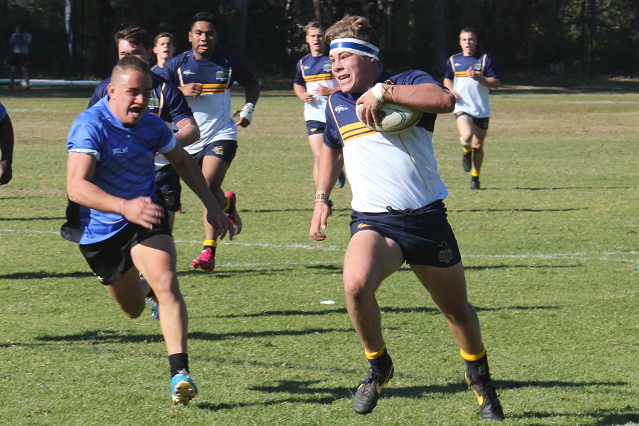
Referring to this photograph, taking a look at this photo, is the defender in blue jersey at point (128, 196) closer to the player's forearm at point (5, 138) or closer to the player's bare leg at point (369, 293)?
the player's bare leg at point (369, 293)

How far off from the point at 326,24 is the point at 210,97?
136ft

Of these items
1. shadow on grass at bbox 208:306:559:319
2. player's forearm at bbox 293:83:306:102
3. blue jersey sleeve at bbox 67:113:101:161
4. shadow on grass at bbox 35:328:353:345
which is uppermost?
blue jersey sleeve at bbox 67:113:101:161

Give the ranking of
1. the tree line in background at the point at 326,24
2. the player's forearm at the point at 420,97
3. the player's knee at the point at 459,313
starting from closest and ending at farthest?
the player's forearm at the point at 420,97
the player's knee at the point at 459,313
the tree line in background at the point at 326,24

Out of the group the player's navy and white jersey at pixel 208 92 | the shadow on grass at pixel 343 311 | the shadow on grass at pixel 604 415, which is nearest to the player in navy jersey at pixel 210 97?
the player's navy and white jersey at pixel 208 92

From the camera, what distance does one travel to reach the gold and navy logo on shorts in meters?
4.80

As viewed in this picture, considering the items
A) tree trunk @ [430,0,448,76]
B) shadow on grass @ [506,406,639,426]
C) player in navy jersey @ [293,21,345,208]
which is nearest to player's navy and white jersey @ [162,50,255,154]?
player in navy jersey @ [293,21,345,208]

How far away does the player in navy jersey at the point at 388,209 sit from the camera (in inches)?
186

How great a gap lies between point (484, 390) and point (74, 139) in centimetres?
253

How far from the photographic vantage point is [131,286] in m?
5.60

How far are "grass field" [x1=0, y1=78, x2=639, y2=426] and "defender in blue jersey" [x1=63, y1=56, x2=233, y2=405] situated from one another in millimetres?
537

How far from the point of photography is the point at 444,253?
4812mm

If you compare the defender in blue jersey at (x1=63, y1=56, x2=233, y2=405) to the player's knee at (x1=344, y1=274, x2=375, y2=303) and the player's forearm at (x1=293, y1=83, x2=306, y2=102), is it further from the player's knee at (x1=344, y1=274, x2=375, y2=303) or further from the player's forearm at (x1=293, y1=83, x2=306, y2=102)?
the player's forearm at (x1=293, y1=83, x2=306, y2=102)

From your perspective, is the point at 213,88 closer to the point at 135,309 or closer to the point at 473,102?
the point at 135,309

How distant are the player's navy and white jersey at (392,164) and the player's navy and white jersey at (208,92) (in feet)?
14.6
